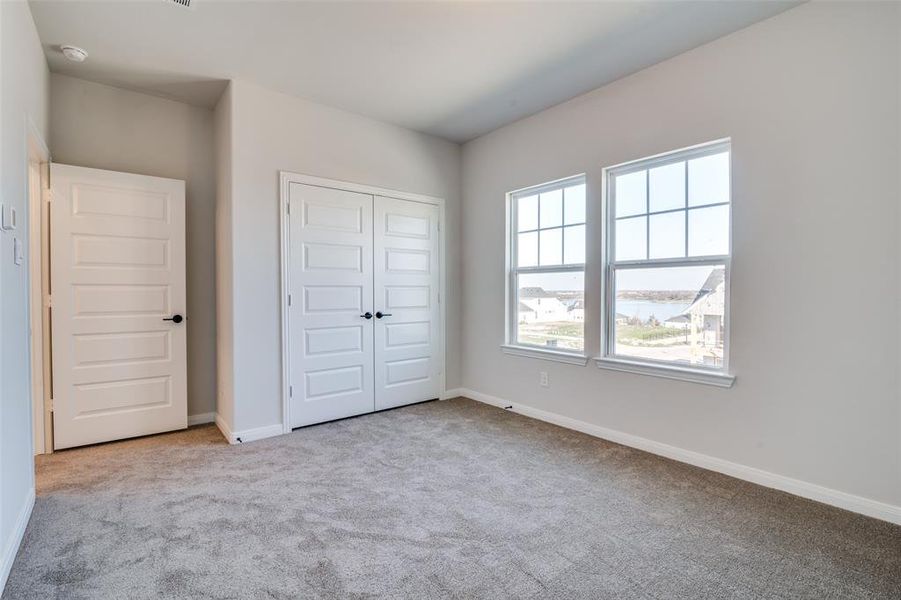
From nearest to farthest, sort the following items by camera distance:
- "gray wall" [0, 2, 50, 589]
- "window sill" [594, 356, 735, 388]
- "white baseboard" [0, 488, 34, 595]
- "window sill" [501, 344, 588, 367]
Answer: "white baseboard" [0, 488, 34, 595] < "gray wall" [0, 2, 50, 589] < "window sill" [594, 356, 735, 388] < "window sill" [501, 344, 588, 367]

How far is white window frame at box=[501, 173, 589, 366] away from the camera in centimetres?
364

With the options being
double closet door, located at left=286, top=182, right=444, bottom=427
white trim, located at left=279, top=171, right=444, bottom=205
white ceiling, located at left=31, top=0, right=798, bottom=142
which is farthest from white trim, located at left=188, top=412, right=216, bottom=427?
white ceiling, located at left=31, top=0, right=798, bottom=142

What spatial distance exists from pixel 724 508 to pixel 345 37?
3567mm

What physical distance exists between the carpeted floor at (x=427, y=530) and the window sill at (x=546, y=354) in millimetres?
716

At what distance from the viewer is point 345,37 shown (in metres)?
2.74

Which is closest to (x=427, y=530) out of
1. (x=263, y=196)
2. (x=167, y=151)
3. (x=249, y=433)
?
(x=249, y=433)

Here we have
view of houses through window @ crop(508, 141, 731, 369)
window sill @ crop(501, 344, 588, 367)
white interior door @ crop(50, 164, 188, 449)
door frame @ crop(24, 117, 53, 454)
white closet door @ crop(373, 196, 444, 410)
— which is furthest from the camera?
white closet door @ crop(373, 196, 444, 410)

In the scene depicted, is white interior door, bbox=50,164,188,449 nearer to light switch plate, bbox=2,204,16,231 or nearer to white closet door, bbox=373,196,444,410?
light switch plate, bbox=2,204,16,231

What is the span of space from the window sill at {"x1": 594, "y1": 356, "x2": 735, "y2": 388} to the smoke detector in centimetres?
426

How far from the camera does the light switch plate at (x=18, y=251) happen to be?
2.06 metres

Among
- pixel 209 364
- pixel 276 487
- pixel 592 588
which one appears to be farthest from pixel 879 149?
pixel 209 364

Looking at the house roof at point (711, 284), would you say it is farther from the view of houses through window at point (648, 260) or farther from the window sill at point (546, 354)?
the window sill at point (546, 354)

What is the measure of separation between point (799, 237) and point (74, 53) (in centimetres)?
471

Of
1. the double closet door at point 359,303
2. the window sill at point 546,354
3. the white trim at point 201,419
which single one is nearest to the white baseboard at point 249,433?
the double closet door at point 359,303
